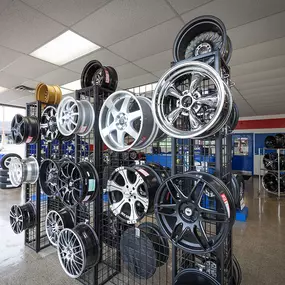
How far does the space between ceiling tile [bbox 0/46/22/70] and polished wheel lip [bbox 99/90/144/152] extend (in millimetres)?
2855

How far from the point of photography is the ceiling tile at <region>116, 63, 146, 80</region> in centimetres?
426

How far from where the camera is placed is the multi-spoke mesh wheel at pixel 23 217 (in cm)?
299

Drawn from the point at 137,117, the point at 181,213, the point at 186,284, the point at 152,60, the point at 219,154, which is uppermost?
the point at 152,60

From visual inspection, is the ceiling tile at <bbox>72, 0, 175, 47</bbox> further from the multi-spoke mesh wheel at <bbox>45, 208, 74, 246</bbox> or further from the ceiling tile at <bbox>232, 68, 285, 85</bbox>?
the ceiling tile at <bbox>232, 68, 285, 85</bbox>

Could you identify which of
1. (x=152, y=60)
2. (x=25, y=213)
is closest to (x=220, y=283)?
(x=25, y=213)

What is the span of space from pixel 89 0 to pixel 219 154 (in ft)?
7.64

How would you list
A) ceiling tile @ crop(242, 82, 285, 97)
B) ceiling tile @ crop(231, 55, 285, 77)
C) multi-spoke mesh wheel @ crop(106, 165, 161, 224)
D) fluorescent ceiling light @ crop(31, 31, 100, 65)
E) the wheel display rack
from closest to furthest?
the wheel display rack, multi-spoke mesh wheel @ crop(106, 165, 161, 224), fluorescent ceiling light @ crop(31, 31, 100, 65), ceiling tile @ crop(231, 55, 285, 77), ceiling tile @ crop(242, 82, 285, 97)

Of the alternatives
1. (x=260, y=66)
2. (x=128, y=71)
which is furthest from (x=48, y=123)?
(x=260, y=66)

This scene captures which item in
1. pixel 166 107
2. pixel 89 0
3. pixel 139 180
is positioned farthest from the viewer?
pixel 89 0

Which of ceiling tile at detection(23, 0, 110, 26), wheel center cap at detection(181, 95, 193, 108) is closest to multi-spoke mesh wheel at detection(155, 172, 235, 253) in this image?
wheel center cap at detection(181, 95, 193, 108)

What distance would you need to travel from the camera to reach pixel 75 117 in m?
2.30

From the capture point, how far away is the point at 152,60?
3.92 metres

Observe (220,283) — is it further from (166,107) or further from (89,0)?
(89,0)

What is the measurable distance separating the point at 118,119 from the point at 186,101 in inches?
30.2
